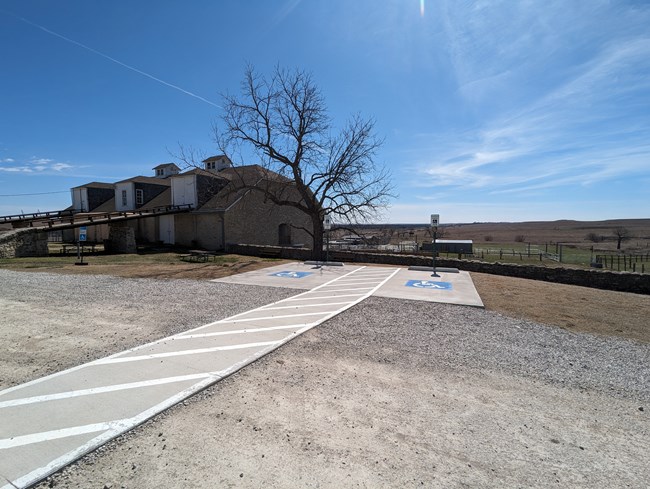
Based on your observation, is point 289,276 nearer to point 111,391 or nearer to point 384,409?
point 111,391

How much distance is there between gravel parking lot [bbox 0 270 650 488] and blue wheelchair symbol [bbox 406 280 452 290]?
410cm

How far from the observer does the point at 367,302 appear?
8.74 m

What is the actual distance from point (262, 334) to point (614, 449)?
4865 mm

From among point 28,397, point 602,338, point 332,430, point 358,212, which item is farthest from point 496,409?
point 358,212

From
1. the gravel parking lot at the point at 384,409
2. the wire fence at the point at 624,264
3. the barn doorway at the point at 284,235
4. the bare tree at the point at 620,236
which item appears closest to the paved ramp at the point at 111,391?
the gravel parking lot at the point at 384,409

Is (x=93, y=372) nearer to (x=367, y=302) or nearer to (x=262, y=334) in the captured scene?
(x=262, y=334)

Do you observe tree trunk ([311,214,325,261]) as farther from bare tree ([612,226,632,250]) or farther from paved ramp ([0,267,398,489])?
bare tree ([612,226,632,250])

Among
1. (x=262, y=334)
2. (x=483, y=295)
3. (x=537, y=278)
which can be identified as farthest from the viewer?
(x=537, y=278)

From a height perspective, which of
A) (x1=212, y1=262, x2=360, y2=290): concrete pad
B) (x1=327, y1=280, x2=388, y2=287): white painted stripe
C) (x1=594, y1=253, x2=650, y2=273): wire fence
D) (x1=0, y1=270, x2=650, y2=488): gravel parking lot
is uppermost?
(x1=212, y1=262, x2=360, y2=290): concrete pad

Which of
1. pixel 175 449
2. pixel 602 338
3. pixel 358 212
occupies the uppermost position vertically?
pixel 358 212

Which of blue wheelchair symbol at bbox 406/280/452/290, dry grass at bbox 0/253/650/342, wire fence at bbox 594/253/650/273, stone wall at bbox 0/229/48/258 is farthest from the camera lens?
wire fence at bbox 594/253/650/273

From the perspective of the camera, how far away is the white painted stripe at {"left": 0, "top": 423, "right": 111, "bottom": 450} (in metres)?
2.78

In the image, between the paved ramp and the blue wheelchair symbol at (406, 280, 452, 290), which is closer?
the paved ramp

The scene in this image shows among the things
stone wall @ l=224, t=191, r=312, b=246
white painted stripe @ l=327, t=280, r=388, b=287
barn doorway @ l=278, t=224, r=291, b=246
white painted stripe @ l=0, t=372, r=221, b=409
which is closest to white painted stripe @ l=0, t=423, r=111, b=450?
white painted stripe @ l=0, t=372, r=221, b=409
